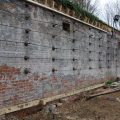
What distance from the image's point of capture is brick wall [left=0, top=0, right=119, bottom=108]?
7395 millimetres

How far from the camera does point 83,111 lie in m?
8.96

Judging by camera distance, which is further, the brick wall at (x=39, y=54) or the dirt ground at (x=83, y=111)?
the dirt ground at (x=83, y=111)

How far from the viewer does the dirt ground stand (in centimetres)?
790

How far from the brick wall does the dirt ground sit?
1.83 feet

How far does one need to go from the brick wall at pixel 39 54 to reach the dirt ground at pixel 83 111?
0.56 meters

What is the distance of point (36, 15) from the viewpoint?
28.5 ft

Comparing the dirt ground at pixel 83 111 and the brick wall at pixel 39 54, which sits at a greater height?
the brick wall at pixel 39 54

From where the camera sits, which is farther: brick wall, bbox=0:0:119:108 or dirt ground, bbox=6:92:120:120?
dirt ground, bbox=6:92:120:120

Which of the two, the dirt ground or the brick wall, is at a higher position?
the brick wall

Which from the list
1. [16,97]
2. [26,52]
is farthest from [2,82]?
[26,52]

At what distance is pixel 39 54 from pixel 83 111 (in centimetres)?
238

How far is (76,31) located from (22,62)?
4.37 metres

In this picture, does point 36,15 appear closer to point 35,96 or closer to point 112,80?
point 35,96

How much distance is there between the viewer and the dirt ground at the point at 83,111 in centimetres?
790
